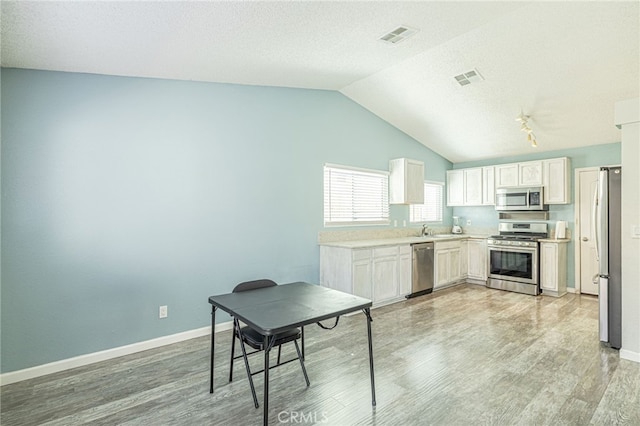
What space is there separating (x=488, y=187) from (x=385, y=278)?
122 inches

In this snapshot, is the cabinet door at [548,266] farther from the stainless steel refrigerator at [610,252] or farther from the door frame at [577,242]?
the stainless steel refrigerator at [610,252]

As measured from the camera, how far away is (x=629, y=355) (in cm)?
290

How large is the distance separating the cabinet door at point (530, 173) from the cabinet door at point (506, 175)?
8 cm

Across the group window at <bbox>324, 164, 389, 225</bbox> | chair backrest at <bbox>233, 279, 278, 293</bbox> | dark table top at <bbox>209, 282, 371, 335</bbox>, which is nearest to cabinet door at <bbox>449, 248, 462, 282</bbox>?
Result: window at <bbox>324, 164, 389, 225</bbox>

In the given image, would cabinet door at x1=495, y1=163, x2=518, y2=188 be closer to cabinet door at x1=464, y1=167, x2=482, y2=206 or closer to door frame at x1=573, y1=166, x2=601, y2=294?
cabinet door at x1=464, y1=167, x2=482, y2=206

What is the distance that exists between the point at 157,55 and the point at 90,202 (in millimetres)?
1421

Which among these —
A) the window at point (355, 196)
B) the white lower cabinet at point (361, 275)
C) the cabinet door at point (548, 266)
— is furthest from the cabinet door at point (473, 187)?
the white lower cabinet at point (361, 275)

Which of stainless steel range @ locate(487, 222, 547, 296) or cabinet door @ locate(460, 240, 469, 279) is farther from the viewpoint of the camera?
cabinet door @ locate(460, 240, 469, 279)

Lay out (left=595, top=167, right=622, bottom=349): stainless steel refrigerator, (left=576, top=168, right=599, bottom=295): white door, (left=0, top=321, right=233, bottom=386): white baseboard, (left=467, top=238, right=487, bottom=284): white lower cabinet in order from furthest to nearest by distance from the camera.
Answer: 1. (left=467, top=238, right=487, bottom=284): white lower cabinet
2. (left=576, top=168, right=599, bottom=295): white door
3. (left=595, top=167, right=622, bottom=349): stainless steel refrigerator
4. (left=0, top=321, right=233, bottom=386): white baseboard

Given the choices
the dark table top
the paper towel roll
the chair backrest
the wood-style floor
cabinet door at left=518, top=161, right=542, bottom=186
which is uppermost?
cabinet door at left=518, top=161, right=542, bottom=186

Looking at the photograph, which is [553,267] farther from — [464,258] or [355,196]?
[355,196]

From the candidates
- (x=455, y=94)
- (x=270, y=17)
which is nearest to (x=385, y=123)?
(x=455, y=94)

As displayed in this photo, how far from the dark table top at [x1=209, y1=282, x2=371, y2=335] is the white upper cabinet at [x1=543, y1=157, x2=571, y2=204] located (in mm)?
4753

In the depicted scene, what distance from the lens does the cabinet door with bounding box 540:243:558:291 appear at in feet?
16.6
